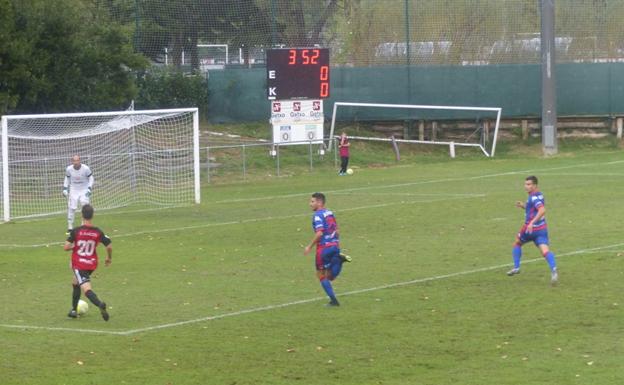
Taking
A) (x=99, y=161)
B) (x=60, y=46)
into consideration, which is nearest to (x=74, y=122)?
(x=99, y=161)

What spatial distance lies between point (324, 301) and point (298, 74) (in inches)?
1103

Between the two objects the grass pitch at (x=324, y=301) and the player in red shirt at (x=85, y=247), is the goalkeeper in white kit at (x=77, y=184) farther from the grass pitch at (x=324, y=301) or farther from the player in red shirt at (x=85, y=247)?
the player in red shirt at (x=85, y=247)

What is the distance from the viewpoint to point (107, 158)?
122 ft

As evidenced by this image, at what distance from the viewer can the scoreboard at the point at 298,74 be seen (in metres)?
44.7

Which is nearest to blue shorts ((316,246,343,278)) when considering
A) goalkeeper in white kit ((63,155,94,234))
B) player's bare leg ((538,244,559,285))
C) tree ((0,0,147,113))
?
player's bare leg ((538,244,559,285))

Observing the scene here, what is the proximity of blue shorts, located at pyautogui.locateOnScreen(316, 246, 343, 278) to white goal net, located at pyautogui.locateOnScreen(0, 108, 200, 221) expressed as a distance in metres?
17.6

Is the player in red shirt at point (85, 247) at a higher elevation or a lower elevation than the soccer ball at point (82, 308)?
higher

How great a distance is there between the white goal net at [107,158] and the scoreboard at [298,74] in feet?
20.1

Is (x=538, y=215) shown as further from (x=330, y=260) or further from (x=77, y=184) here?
(x=77, y=184)

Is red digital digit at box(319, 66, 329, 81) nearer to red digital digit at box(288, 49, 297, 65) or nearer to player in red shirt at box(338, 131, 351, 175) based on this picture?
red digital digit at box(288, 49, 297, 65)

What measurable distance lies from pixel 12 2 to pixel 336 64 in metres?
17.7

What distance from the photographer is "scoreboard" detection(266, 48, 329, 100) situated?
4472 centimetres

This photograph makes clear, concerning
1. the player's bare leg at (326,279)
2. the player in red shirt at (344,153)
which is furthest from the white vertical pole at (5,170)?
the player's bare leg at (326,279)

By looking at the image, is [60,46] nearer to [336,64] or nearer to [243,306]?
[336,64]
